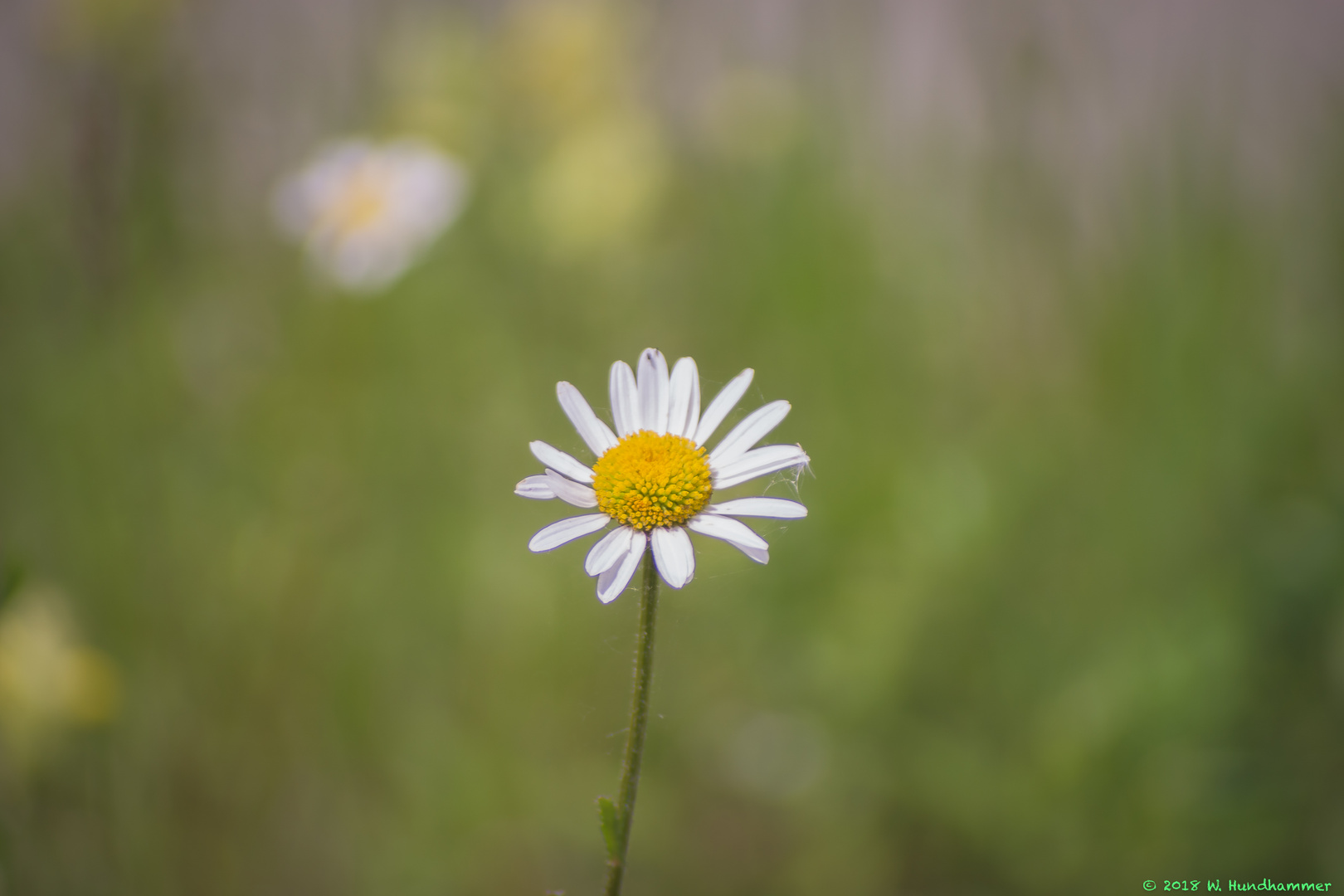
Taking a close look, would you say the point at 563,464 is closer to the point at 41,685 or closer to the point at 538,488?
the point at 538,488

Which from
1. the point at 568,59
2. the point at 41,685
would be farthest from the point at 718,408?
the point at 568,59

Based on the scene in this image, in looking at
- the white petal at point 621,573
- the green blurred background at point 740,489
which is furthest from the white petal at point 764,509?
the green blurred background at point 740,489

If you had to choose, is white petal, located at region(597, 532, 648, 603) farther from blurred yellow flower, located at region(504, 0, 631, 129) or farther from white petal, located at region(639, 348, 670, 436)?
blurred yellow flower, located at region(504, 0, 631, 129)

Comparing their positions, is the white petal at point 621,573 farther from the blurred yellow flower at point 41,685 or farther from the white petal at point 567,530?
the blurred yellow flower at point 41,685

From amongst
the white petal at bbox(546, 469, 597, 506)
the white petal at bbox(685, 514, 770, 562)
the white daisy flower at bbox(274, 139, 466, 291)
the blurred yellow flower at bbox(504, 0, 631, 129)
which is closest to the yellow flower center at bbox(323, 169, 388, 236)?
the white daisy flower at bbox(274, 139, 466, 291)

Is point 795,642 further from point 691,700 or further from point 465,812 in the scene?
point 465,812
